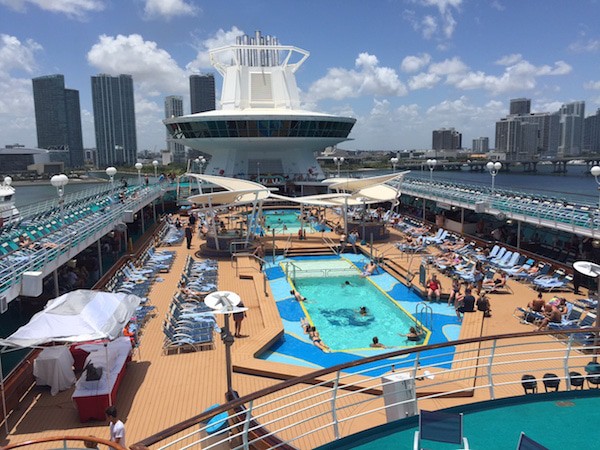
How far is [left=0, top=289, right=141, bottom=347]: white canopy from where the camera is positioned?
6953 mm

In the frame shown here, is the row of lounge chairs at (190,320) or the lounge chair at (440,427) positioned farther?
the row of lounge chairs at (190,320)

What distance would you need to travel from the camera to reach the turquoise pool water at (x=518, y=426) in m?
4.42

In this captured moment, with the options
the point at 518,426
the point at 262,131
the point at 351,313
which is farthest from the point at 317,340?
the point at 262,131

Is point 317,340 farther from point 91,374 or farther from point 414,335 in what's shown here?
point 91,374

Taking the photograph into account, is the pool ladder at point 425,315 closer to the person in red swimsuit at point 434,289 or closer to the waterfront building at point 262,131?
the person in red swimsuit at point 434,289

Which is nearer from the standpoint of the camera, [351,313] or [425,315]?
[425,315]

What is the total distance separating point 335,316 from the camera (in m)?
14.0

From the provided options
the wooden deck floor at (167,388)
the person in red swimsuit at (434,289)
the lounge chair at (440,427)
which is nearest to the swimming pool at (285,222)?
the person in red swimsuit at (434,289)

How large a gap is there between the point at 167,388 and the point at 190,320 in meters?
3.16

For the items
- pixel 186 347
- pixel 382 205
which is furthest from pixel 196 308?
pixel 382 205

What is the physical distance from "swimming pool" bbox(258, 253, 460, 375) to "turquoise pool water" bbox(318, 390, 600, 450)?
2.92m

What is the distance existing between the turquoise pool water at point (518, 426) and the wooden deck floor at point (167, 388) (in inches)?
67.6

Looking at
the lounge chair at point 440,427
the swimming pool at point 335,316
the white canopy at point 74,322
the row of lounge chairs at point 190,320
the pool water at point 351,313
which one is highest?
the lounge chair at point 440,427

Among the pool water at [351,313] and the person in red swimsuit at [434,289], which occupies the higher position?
the person in red swimsuit at [434,289]
